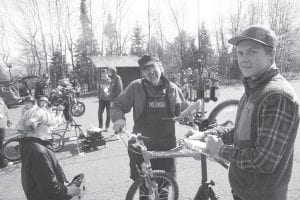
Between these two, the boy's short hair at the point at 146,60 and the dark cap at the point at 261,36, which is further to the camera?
the boy's short hair at the point at 146,60

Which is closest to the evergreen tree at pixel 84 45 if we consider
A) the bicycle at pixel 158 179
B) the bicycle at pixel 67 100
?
the bicycle at pixel 67 100

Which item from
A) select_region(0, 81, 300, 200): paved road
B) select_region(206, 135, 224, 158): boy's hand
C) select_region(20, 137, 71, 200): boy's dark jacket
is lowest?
select_region(0, 81, 300, 200): paved road

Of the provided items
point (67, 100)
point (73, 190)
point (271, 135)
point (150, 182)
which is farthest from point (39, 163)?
point (67, 100)

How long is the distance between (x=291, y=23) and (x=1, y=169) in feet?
140

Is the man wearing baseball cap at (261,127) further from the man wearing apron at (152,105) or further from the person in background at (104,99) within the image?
the person in background at (104,99)

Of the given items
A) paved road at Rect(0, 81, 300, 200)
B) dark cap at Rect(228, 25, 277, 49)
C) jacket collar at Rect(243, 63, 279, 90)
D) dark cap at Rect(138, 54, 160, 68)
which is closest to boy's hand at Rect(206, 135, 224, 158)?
jacket collar at Rect(243, 63, 279, 90)

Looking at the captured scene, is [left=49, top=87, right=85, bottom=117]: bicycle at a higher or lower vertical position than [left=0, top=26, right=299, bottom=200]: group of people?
lower

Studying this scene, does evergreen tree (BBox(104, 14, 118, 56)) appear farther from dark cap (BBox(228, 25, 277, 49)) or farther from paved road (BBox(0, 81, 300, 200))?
dark cap (BBox(228, 25, 277, 49))

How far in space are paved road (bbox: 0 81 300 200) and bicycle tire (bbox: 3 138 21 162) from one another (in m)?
0.29

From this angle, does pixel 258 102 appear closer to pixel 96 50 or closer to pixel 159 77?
pixel 159 77

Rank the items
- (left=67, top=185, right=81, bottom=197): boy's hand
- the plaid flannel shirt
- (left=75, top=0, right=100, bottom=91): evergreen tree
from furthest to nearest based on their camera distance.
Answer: (left=75, top=0, right=100, bottom=91): evergreen tree → (left=67, top=185, right=81, bottom=197): boy's hand → the plaid flannel shirt

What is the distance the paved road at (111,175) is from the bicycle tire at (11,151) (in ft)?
0.95

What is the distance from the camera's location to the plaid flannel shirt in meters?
1.63

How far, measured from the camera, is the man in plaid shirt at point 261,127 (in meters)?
1.64
